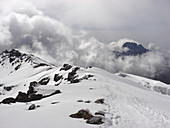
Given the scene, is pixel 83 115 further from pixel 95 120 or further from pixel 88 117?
pixel 95 120

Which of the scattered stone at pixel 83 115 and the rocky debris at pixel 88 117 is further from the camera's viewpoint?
the scattered stone at pixel 83 115

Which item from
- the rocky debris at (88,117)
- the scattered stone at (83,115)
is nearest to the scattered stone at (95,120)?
the rocky debris at (88,117)

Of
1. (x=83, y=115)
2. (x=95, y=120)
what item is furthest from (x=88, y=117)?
(x=95, y=120)

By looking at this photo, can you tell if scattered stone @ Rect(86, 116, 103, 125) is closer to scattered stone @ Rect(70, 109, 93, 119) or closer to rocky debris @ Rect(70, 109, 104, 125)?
rocky debris @ Rect(70, 109, 104, 125)

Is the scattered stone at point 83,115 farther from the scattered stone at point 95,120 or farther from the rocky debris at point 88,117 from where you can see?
the scattered stone at point 95,120

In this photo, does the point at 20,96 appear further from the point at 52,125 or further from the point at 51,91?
the point at 52,125

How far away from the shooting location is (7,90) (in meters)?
152

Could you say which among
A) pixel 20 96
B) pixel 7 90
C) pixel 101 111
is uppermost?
pixel 101 111

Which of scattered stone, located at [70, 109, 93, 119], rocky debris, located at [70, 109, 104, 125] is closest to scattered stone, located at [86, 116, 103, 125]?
rocky debris, located at [70, 109, 104, 125]

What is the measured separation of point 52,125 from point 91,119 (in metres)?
4.68

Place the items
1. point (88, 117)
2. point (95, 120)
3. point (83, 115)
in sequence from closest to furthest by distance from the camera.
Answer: point (95, 120) → point (88, 117) → point (83, 115)

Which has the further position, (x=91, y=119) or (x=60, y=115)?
(x=60, y=115)

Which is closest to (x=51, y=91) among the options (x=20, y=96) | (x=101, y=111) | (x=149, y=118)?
(x=20, y=96)

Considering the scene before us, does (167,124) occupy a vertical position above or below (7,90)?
above
